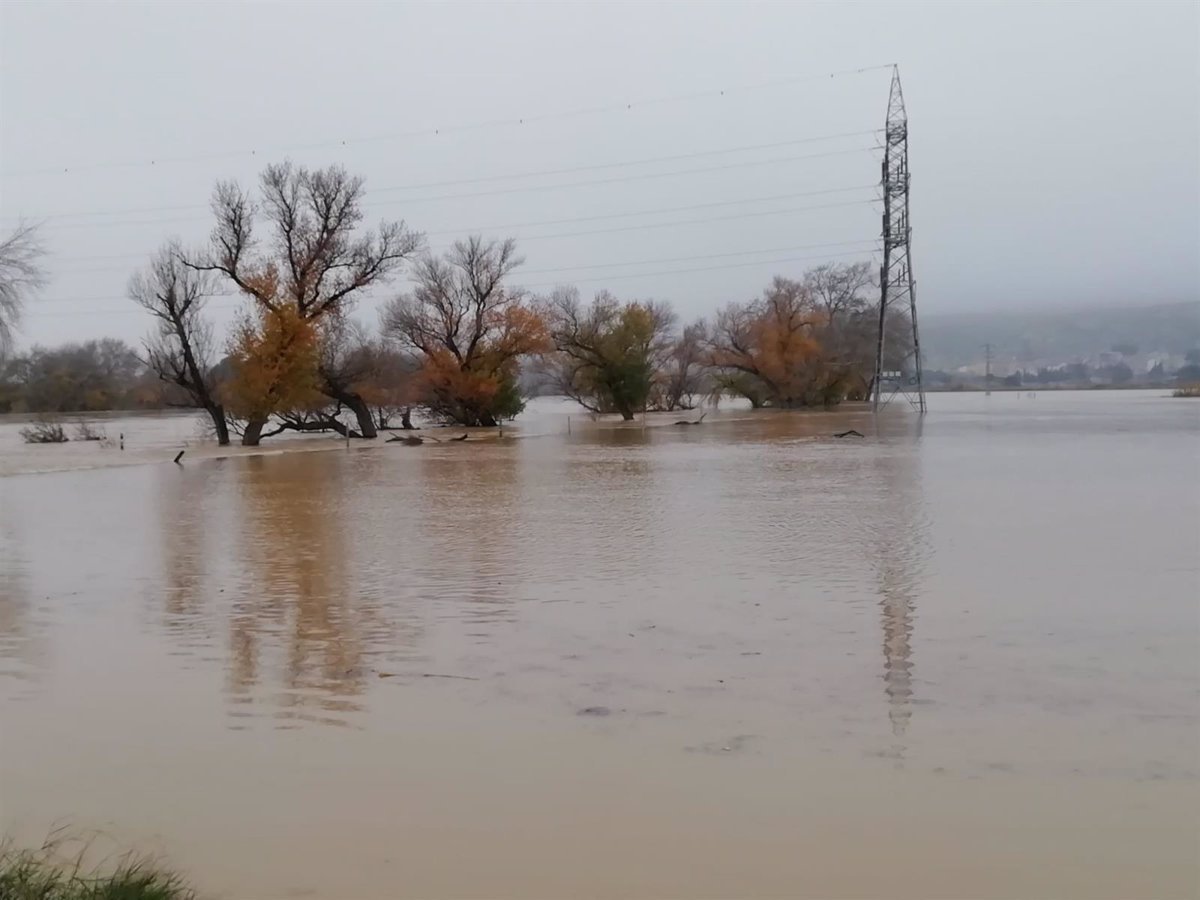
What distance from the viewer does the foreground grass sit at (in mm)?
3713

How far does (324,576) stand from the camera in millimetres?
11680

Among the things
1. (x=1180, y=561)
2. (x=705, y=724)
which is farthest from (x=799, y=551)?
(x=705, y=724)

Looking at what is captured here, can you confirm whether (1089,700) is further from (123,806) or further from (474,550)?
(474,550)

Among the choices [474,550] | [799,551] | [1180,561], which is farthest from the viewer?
[474,550]

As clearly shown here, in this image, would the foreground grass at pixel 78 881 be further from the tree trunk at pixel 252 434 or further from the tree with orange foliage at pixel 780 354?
A: the tree with orange foliage at pixel 780 354

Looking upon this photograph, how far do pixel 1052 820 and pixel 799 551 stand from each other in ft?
25.5

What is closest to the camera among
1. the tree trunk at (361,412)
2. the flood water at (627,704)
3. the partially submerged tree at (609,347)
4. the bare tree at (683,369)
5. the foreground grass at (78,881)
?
the foreground grass at (78,881)

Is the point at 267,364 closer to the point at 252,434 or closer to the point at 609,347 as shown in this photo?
the point at 252,434

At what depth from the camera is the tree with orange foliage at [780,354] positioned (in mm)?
71625

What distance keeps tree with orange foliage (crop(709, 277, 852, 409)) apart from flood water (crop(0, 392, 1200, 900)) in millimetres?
56523

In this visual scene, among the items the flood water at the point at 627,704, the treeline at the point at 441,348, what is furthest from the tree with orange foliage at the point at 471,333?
the flood water at the point at 627,704

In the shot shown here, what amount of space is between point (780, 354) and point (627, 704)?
66.8 meters

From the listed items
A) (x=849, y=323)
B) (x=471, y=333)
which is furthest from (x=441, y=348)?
(x=849, y=323)

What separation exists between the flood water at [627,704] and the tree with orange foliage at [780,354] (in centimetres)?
5652
